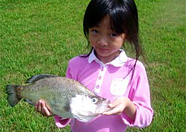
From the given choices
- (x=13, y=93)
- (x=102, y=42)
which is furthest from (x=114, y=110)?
(x=13, y=93)

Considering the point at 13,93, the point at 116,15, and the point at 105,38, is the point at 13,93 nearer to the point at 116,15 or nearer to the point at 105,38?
the point at 105,38

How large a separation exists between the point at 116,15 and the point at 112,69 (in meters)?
0.30

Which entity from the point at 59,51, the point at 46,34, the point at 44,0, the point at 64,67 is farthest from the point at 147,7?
the point at 64,67

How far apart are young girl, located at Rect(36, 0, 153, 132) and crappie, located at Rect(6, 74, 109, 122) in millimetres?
58

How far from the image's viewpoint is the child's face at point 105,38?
1.73m

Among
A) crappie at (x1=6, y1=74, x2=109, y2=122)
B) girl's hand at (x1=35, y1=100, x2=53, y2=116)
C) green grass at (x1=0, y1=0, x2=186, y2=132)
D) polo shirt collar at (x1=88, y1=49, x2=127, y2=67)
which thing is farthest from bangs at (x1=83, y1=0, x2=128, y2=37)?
green grass at (x1=0, y1=0, x2=186, y2=132)

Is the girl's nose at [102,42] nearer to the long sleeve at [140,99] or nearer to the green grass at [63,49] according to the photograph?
the long sleeve at [140,99]

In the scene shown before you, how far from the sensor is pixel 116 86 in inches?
71.0

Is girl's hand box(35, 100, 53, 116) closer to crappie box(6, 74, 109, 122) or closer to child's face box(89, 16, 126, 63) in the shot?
crappie box(6, 74, 109, 122)

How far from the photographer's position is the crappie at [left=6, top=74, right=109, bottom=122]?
1.58 m

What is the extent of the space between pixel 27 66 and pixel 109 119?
3.08m

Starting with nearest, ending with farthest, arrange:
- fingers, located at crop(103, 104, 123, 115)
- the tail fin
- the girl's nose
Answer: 1. fingers, located at crop(103, 104, 123, 115)
2. the girl's nose
3. the tail fin

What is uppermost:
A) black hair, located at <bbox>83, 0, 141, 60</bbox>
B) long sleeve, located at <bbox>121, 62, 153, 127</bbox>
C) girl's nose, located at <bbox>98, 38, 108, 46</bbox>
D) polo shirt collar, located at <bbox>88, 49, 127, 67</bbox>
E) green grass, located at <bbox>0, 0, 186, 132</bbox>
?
black hair, located at <bbox>83, 0, 141, 60</bbox>

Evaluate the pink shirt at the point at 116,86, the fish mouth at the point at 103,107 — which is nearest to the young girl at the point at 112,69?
the pink shirt at the point at 116,86
